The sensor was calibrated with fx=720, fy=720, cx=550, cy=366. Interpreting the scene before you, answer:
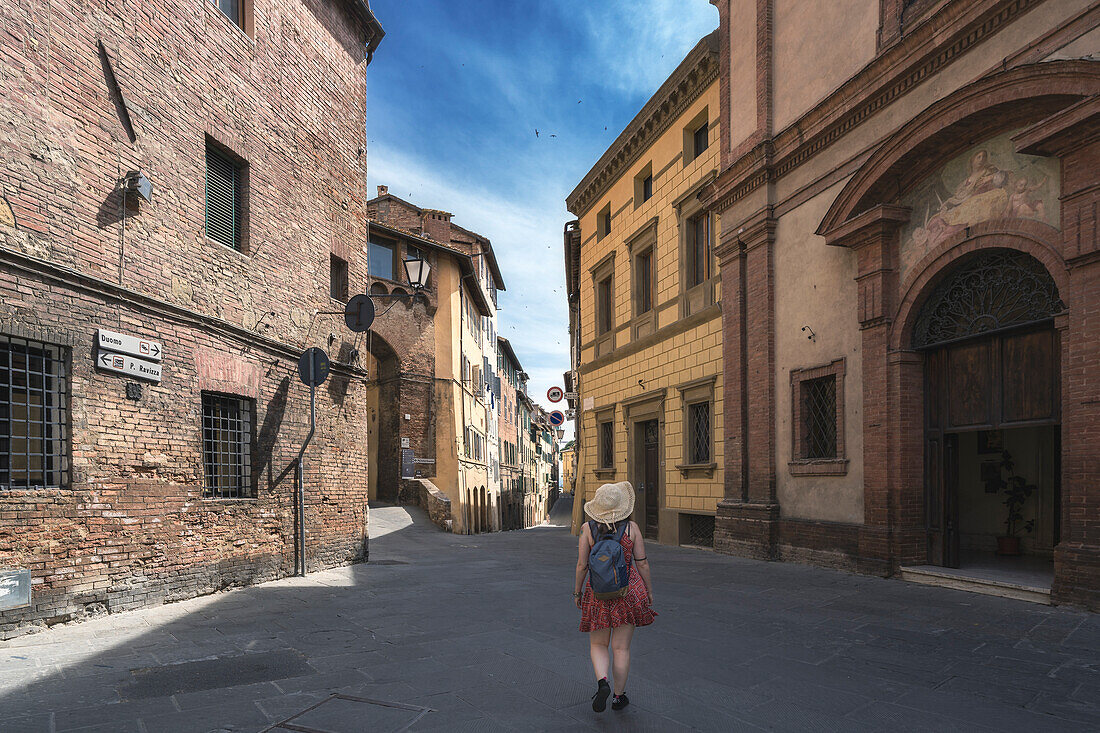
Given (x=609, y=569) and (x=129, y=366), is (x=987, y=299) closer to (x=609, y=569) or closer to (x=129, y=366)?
(x=609, y=569)

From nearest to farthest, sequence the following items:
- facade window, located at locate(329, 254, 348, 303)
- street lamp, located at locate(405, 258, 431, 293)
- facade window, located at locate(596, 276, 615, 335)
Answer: street lamp, located at locate(405, 258, 431, 293)
facade window, located at locate(329, 254, 348, 303)
facade window, located at locate(596, 276, 615, 335)

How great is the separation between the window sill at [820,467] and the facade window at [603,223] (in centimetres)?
1081

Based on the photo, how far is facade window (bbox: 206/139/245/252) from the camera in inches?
376

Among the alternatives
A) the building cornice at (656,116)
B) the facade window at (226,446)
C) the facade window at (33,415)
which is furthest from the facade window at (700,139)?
the facade window at (33,415)

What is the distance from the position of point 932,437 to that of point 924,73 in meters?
4.87

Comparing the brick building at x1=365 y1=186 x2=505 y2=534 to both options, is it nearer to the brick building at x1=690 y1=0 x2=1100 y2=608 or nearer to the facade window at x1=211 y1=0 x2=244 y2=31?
the brick building at x1=690 y1=0 x2=1100 y2=608

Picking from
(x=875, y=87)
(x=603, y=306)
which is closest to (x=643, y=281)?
(x=603, y=306)

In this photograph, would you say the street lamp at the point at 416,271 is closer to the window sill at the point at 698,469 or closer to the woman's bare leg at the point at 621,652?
the window sill at the point at 698,469

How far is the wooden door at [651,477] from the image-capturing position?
17.4 meters

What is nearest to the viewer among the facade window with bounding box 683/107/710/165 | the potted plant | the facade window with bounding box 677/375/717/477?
the potted plant

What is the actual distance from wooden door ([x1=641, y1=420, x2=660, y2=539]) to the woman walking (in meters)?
13.0

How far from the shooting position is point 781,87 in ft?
41.5

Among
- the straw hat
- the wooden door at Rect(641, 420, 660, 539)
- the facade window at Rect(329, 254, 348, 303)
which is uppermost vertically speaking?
the facade window at Rect(329, 254, 348, 303)

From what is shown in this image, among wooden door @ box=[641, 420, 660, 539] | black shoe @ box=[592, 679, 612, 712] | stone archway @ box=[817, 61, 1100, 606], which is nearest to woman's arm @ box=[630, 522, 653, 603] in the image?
black shoe @ box=[592, 679, 612, 712]
